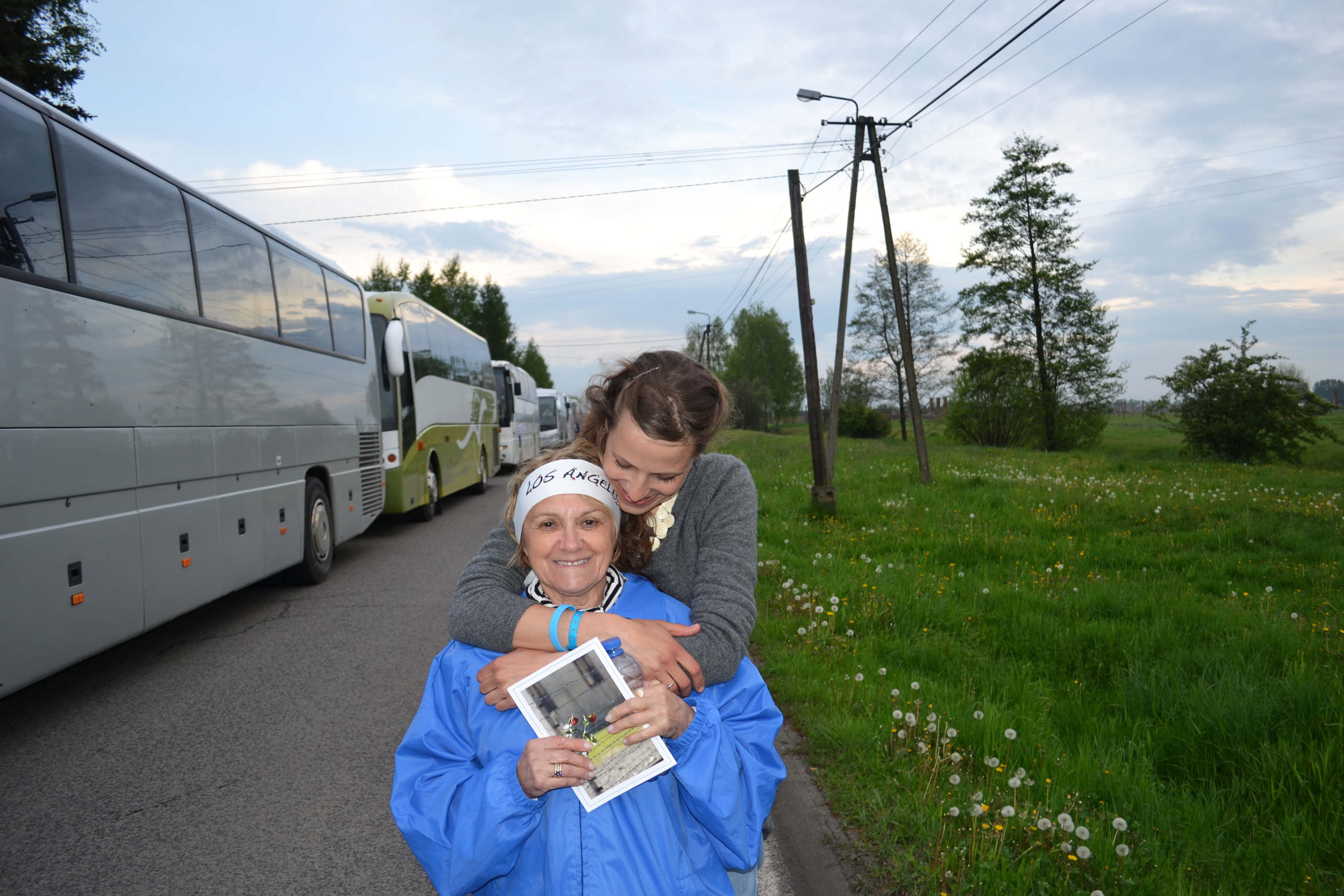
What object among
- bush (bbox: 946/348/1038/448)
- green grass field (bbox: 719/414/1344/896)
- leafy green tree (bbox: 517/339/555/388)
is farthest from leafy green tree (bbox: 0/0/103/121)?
leafy green tree (bbox: 517/339/555/388)

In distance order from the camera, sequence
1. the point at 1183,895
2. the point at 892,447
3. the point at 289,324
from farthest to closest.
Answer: the point at 892,447 < the point at 289,324 < the point at 1183,895

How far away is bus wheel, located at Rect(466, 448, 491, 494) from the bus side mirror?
656cm

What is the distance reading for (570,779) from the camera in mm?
1705

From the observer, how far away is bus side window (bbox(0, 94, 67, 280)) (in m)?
4.58

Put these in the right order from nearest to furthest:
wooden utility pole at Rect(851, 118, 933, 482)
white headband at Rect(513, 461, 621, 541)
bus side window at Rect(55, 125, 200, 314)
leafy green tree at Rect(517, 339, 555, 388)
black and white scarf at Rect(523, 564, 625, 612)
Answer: white headband at Rect(513, 461, 621, 541), black and white scarf at Rect(523, 564, 625, 612), bus side window at Rect(55, 125, 200, 314), wooden utility pole at Rect(851, 118, 933, 482), leafy green tree at Rect(517, 339, 555, 388)

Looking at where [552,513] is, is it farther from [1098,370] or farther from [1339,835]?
[1098,370]

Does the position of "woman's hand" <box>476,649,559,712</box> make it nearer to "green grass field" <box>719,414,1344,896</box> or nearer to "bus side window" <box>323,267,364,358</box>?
"green grass field" <box>719,414,1344,896</box>

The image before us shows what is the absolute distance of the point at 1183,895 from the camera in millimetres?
2580

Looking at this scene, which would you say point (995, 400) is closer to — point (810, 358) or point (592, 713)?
point (810, 358)

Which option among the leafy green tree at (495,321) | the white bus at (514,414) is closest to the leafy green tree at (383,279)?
the leafy green tree at (495,321)

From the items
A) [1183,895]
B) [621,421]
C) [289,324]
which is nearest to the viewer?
[621,421]

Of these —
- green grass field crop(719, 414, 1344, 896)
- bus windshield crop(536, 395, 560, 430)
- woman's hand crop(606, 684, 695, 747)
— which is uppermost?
bus windshield crop(536, 395, 560, 430)

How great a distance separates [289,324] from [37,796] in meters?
5.91

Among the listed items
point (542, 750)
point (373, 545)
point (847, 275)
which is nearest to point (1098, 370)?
point (847, 275)
